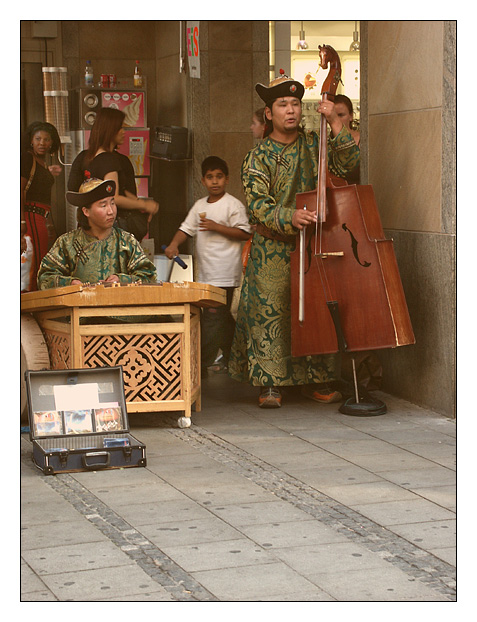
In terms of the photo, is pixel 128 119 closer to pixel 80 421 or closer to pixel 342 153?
pixel 342 153

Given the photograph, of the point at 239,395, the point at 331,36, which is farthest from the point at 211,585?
the point at 331,36

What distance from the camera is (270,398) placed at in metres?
6.83

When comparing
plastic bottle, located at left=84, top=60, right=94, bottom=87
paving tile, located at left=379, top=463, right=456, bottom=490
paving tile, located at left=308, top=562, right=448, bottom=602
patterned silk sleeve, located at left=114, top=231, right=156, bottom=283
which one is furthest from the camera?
plastic bottle, located at left=84, top=60, right=94, bottom=87

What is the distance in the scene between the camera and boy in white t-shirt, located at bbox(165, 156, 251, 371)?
781cm

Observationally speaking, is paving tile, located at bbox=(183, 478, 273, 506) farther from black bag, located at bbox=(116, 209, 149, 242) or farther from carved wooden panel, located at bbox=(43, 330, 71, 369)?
black bag, located at bbox=(116, 209, 149, 242)

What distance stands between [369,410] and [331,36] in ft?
23.1

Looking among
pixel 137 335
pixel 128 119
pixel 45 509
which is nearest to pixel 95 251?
pixel 137 335

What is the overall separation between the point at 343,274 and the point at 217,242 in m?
1.69

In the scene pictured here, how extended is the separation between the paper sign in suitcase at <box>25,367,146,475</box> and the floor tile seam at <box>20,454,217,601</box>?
12 centimetres

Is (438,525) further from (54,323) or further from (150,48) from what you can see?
(150,48)

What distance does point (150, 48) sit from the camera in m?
11.7

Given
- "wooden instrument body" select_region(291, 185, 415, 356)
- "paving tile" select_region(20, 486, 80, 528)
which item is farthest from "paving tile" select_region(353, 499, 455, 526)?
"wooden instrument body" select_region(291, 185, 415, 356)

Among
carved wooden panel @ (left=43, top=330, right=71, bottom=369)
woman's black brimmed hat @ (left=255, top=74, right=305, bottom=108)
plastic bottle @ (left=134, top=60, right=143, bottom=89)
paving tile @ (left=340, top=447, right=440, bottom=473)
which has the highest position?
plastic bottle @ (left=134, top=60, right=143, bottom=89)

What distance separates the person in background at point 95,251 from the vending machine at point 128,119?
4.59 m
